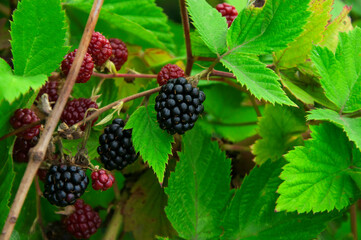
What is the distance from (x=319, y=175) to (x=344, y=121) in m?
0.14

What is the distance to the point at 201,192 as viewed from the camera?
40.0 inches

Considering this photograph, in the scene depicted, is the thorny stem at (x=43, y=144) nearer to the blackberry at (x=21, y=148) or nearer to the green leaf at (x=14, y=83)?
the green leaf at (x=14, y=83)

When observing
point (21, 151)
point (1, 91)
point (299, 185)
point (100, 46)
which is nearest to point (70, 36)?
point (100, 46)

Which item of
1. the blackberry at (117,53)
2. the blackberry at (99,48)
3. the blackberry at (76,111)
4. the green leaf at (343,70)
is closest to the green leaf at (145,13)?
the blackberry at (117,53)

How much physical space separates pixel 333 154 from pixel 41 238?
2.54 ft

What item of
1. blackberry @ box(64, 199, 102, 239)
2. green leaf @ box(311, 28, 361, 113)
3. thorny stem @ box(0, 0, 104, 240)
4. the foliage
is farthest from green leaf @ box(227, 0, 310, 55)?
blackberry @ box(64, 199, 102, 239)

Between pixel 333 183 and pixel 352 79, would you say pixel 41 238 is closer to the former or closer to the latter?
pixel 333 183

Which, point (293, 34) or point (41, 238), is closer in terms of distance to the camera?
point (293, 34)

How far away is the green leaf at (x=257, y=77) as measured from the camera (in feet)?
2.76

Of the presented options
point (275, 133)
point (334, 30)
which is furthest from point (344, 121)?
point (334, 30)

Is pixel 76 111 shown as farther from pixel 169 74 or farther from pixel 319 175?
pixel 319 175

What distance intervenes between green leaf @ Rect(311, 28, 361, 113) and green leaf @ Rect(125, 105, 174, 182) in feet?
1.35

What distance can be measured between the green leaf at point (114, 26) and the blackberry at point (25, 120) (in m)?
0.40

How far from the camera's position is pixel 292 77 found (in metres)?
1.08
